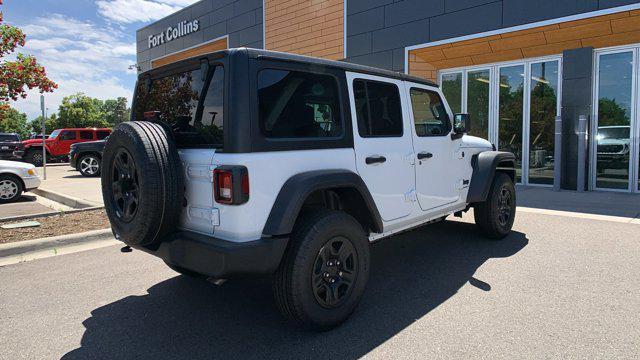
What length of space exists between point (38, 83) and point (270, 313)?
231 inches

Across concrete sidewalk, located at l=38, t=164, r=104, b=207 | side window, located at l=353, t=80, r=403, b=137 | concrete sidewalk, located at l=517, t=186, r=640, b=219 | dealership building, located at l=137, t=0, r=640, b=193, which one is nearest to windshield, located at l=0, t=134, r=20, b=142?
concrete sidewalk, located at l=38, t=164, r=104, b=207

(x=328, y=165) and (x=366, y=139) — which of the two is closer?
(x=328, y=165)

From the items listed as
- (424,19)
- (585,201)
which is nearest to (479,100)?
(424,19)

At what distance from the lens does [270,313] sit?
11.3ft

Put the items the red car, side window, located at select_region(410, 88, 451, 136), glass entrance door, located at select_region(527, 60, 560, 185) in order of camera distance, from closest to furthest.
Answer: side window, located at select_region(410, 88, 451, 136) < glass entrance door, located at select_region(527, 60, 560, 185) < the red car

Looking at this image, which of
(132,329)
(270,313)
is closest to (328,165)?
(270,313)

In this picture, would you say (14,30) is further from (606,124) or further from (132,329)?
(606,124)

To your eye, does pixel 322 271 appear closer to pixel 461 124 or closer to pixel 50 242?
pixel 461 124

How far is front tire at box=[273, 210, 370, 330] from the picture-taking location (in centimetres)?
288

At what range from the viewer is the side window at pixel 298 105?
9.56 ft

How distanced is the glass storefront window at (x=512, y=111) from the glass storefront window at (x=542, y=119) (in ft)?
0.96

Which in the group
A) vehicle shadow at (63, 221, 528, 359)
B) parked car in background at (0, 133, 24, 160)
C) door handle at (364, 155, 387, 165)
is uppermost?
parked car in background at (0, 133, 24, 160)

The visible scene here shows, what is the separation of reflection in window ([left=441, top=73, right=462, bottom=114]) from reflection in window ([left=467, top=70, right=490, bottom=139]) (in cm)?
26

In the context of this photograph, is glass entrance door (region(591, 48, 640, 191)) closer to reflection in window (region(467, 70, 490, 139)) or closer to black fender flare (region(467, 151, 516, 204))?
reflection in window (region(467, 70, 490, 139))
